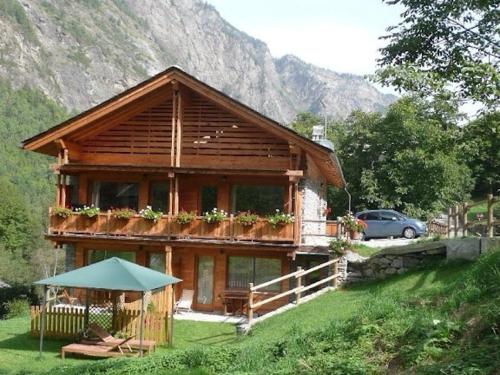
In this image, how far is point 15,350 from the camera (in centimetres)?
1681

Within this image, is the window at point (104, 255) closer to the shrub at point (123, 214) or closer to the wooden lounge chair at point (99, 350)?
the shrub at point (123, 214)

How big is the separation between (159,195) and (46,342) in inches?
349

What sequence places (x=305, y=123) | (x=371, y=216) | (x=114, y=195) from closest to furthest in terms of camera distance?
(x=114, y=195)
(x=371, y=216)
(x=305, y=123)

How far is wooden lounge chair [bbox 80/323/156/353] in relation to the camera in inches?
639

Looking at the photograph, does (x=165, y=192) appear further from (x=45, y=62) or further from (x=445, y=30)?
(x=45, y=62)

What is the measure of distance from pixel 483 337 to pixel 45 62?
644ft

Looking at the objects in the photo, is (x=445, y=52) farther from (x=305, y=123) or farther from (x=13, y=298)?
(x=305, y=123)

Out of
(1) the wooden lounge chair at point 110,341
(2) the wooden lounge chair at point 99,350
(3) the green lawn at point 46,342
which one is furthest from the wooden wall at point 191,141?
(2) the wooden lounge chair at point 99,350

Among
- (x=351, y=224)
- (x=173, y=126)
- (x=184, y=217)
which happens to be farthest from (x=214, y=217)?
(x=351, y=224)

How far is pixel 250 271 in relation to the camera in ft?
81.0

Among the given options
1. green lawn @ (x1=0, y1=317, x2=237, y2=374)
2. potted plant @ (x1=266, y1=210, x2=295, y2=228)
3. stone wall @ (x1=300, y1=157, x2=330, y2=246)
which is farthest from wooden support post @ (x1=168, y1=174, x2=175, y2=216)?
stone wall @ (x1=300, y1=157, x2=330, y2=246)

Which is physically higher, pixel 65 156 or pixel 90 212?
pixel 65 156

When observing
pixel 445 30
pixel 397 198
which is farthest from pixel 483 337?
pixel 397 198

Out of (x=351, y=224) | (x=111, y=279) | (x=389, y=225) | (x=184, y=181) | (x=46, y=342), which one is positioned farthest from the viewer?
(x=389, y=225)
